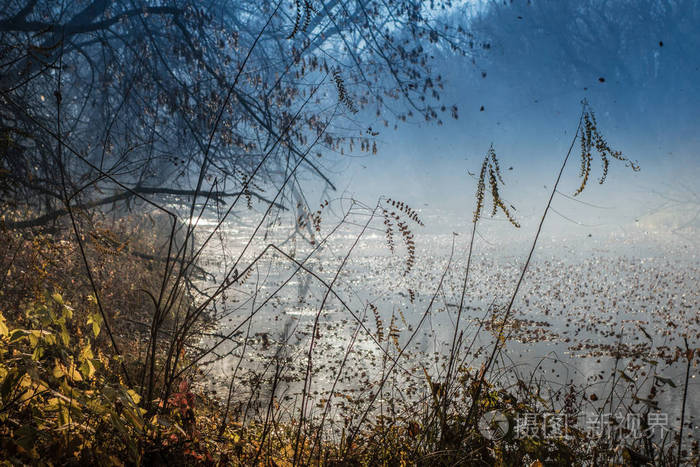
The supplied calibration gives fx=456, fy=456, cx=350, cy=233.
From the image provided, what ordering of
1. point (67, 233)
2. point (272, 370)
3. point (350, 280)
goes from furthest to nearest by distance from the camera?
1. point (350, 280)
2. point (272, 370)
3. point (67, 233)

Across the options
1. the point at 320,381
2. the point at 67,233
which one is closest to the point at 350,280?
the point at 320,381

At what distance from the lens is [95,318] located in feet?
4.86

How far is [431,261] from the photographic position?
17891 mm

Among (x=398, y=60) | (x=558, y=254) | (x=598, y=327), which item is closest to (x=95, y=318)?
(x=398, y=60)

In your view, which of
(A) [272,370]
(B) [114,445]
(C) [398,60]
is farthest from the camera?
(A) [272,370]

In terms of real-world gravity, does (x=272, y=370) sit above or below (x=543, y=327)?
below

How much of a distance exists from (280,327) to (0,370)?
6703mm

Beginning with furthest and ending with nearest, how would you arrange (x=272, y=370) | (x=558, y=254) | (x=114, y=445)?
(x=558, y=254) < (x=272, y=370) < (x=114, y=445)

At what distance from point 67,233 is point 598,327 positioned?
9237mm

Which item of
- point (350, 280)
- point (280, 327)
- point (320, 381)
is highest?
point (350, 280)

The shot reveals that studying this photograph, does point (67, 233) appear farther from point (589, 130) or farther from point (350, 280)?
point (350, 280)

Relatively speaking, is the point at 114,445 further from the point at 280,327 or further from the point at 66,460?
the point at 280,327

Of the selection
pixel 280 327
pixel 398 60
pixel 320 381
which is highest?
pixel 398 60

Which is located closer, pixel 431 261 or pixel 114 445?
pixel 114 445
